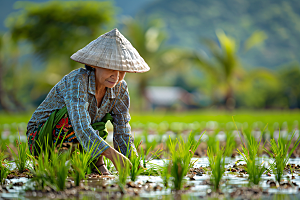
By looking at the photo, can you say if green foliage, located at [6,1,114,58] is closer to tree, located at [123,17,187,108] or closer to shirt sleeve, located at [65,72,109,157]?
tree, located at [123,17,187,108]

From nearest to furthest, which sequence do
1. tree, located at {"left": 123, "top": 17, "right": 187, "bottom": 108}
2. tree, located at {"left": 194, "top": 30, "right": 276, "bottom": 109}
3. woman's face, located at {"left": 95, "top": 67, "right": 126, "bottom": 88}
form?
woman's face, located at {"left": 95, "top": 67, "right": 126, "bottom": 88}
tree, located at {"left": 194, "top": 30, "right": 276, "bottom": 109}
tree, located at {"left": 123, "top": 17, "right": 187, "bottom": 108}

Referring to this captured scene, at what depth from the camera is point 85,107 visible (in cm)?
267

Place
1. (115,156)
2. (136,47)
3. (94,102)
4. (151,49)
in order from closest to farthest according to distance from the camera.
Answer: (115,156), (94,102), (136,47), (151,49)

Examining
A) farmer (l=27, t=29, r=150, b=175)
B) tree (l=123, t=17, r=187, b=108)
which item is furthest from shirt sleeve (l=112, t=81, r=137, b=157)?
tree (l=123, t=17, r=187, b=108)

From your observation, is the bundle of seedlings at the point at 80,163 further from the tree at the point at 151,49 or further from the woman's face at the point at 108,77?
the tree at the point at 151,49

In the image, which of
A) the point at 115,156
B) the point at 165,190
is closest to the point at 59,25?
the point at 115,156

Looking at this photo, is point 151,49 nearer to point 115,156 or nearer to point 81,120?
point 81,120

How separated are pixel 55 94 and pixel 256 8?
98302 millimetres

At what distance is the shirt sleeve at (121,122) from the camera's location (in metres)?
3.10

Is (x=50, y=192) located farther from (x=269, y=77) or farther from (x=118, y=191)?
(x=269, y=77)

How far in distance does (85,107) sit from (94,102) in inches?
10.6

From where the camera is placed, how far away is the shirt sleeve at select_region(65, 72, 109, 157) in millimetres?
2583

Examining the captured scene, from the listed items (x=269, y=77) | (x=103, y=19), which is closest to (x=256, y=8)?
(x=269, y=77)

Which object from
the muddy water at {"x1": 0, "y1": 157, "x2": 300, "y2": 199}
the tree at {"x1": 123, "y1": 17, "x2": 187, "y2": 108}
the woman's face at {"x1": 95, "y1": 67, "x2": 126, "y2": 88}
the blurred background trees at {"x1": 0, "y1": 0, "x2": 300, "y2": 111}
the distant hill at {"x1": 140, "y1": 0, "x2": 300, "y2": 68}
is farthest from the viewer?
the distant hill at {"x1": 140, "y1": 0, "x2": 300, "y2": 68}
